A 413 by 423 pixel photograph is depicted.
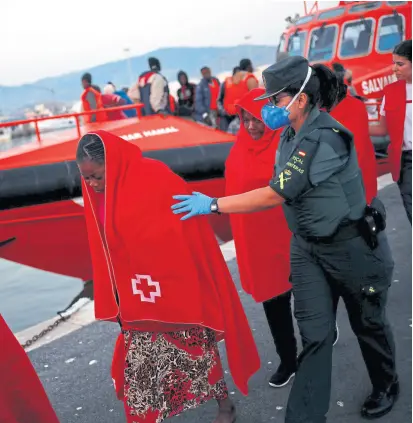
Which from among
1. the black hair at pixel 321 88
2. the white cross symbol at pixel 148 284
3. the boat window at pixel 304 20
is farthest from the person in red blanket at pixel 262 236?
the boat window at pixel 304 20

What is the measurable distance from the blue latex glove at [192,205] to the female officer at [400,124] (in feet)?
6.80

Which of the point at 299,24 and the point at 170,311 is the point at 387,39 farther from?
the point at 170,311

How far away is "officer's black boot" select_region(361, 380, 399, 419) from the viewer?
293cm

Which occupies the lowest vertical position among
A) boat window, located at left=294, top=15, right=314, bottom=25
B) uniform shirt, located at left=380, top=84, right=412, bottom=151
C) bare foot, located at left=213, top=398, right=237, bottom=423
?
bare foot, located at left=213, top=398, right=237, bottom=423

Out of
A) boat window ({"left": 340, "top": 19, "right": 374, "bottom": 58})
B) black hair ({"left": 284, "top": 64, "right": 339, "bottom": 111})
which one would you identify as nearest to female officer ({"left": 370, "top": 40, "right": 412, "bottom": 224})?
black hair ({"left": 284, "top": 64, "right": 339, "bottom": 111})

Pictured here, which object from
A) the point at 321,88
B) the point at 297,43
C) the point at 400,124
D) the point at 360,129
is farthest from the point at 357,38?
the point at 321,88

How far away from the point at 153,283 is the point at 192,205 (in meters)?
0.41

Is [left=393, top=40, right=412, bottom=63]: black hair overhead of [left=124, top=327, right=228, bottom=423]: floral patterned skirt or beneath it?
overhead

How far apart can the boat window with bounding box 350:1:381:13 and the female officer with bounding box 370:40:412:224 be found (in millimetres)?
6418

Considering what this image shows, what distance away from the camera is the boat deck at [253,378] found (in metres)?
3.12

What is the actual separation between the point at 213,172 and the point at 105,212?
3.95 m

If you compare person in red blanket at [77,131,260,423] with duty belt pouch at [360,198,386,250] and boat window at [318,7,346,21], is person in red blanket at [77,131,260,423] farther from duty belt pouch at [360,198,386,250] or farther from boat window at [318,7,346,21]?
boat window at [318,7,346,21]

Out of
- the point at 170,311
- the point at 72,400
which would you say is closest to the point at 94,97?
the point at 72,400

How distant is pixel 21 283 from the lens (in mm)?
7023
